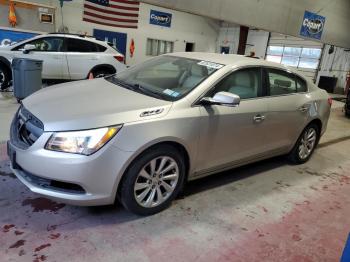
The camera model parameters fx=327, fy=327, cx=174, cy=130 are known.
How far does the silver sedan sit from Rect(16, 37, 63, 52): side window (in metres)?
5.04

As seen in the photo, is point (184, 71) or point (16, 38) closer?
point (184, 71)

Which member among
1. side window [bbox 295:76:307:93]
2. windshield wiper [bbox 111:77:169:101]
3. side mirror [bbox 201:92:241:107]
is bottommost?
windshield wiper [bbox 111:77:169:101]

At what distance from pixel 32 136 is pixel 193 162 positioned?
53.4 inches

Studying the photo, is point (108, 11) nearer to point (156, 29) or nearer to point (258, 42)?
point (156, 29)

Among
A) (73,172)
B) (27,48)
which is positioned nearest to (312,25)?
(27,48)

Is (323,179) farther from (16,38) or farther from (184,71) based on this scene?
(16,38)

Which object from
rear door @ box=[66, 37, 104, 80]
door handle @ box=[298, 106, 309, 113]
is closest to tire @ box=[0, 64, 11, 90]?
rear door @ box=[66, 37, 104, 80]

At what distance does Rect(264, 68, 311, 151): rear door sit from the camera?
3571 mm

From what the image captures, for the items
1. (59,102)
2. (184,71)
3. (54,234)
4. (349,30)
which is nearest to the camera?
(54,234)

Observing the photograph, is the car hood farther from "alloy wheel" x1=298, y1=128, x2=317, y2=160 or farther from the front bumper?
"alloy wheel" x1=298, y1=128, x2=317, y2=160

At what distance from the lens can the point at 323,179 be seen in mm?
4125

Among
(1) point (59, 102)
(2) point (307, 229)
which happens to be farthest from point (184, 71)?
(2) point (307, 229)

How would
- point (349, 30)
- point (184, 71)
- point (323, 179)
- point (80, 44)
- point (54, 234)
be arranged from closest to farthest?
1. point (54, 234)
2. point (184, 71)
3. point (323, 179)
4. point (80, 44)
5. point (349, 30)

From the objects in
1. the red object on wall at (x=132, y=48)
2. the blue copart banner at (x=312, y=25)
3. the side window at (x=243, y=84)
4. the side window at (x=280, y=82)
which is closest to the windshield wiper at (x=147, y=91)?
the side window at (x=243, y=84)
